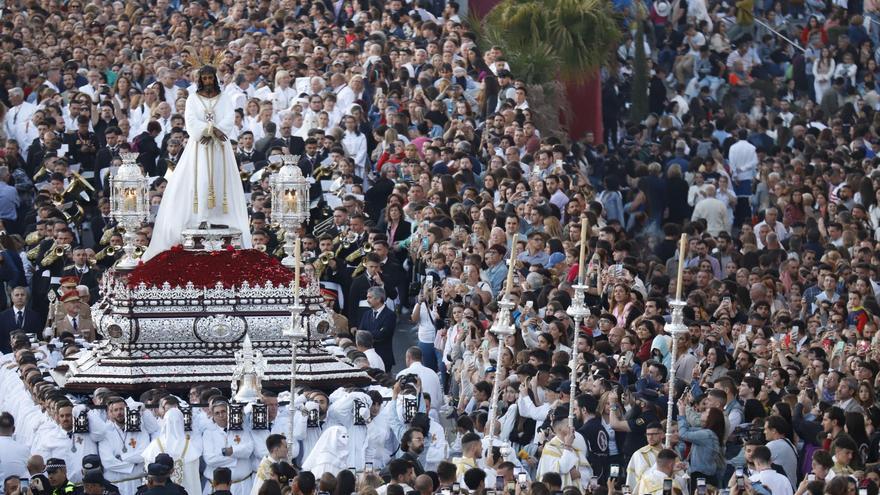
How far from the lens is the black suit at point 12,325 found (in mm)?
31359

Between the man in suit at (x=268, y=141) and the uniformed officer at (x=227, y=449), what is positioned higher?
the man in suit at (x=268, y=141)

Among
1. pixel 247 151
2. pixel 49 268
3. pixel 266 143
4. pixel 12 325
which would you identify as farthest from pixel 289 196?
pixel 266 143

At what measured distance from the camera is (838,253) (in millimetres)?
32250

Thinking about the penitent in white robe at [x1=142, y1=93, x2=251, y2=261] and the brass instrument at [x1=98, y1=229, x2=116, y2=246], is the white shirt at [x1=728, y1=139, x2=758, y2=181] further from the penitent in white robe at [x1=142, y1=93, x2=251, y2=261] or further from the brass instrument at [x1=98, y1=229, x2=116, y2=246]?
the penitent in white robe at [x1=142, y1=93, x2=251, y2=261]

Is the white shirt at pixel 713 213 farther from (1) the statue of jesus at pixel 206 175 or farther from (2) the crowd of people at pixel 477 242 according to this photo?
(1) the statue of jesus at pixel 206 175

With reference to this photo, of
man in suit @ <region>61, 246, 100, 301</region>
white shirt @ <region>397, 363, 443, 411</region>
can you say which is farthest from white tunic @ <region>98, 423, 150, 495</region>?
man in suit @ <region>61, 246, 100, 301</region>

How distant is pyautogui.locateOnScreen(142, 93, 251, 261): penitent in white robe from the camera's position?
29.2 meters

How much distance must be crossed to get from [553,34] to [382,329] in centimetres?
1149

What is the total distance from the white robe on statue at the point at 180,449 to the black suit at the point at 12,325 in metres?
6.83

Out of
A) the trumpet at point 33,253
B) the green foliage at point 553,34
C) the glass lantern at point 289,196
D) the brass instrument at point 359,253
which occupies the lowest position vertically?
the trumpet at point 33,253

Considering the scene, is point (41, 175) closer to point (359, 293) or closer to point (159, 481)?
point (359, 293)

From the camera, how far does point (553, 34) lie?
4091 cm

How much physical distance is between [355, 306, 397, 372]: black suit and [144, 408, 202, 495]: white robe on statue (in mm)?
5684

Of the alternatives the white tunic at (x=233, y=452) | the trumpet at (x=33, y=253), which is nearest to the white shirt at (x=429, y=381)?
the white tunic at (x=233, y=452)
